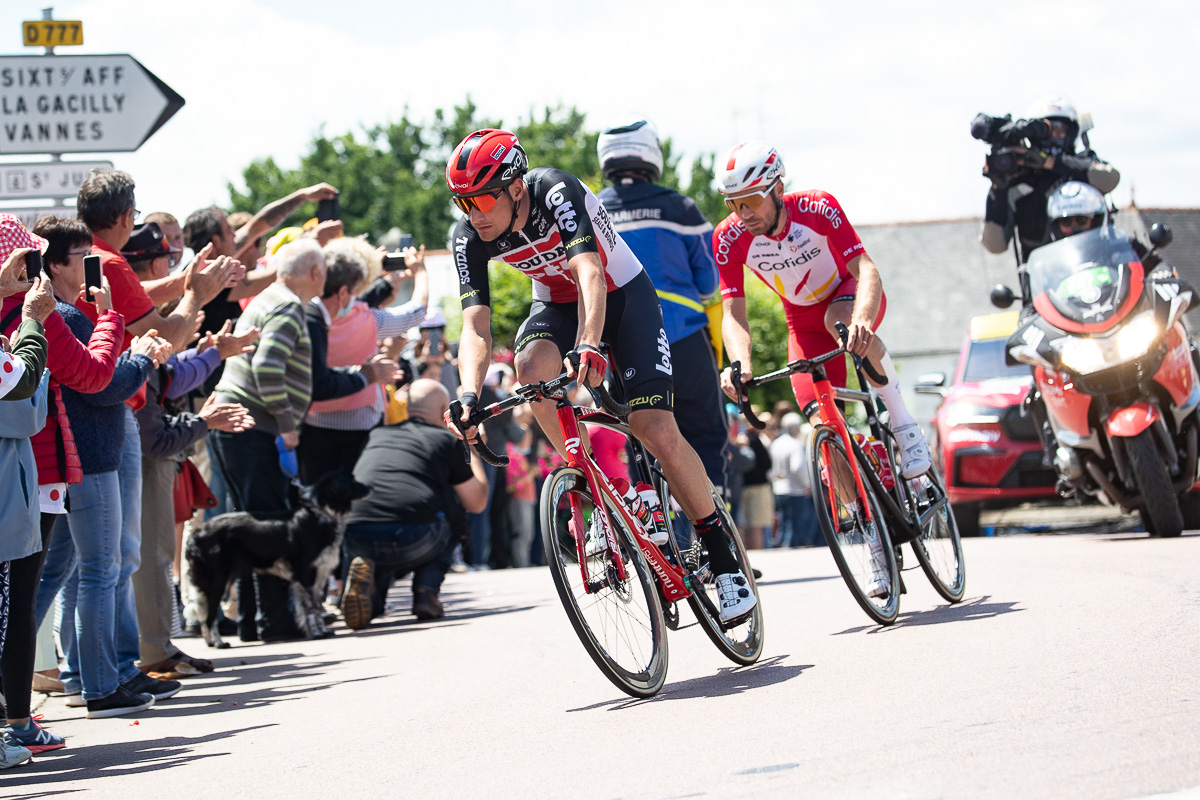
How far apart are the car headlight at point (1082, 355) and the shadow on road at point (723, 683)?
15.3 ft

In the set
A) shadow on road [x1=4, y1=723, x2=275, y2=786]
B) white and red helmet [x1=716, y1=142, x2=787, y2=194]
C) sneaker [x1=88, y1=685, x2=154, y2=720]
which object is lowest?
shadow on road [x1=4, y1=723, x2=275, y2=786]

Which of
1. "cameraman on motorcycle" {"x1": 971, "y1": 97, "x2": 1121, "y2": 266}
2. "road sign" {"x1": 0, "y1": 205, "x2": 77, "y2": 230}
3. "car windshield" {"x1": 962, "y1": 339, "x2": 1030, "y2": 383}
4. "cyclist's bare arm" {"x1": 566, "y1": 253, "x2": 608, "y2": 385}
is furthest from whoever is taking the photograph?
"car windshield" {"x1": 962, "y1": 339, "x2": 1030, "y2": 383}

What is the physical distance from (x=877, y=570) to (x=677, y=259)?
2.73 meters

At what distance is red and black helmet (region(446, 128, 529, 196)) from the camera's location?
5.66 metres

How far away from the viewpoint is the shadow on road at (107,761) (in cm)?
524

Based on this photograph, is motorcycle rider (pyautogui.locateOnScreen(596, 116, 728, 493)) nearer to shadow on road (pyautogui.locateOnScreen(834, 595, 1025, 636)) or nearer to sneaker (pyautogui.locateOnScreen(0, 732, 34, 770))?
shadow on road (pyautogui.locateOnScreen(834, 595, 1025, 636))

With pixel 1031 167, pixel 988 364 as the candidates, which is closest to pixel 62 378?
pixel 1031 167

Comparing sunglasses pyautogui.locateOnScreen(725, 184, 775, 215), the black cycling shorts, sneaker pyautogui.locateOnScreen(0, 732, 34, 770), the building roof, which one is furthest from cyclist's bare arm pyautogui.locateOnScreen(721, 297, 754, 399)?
the building roof

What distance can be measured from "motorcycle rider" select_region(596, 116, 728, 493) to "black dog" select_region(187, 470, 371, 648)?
2.26 m

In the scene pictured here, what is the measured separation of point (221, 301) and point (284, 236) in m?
1.60

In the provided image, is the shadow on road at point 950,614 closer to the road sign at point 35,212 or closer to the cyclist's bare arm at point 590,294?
the cyclist's bare arm at point 590,294

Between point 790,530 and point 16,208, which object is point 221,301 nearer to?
point 16,208

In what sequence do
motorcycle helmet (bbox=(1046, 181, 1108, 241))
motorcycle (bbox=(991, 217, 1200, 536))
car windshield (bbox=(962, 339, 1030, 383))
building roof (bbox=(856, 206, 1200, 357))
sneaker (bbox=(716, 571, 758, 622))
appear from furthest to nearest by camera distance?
building roof (bbox=(856, 206, 1200, 357)) → car windshield (bbox=(962, 339, 1030, 383)) → motorcycle helmet (bbox=(1046, 181, 1108, 241)) → motorcycle (bbox=(991, 217, 1200, 536)) → sneaker (bbox=(716, 571, 758, 622))

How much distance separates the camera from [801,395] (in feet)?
23.8
